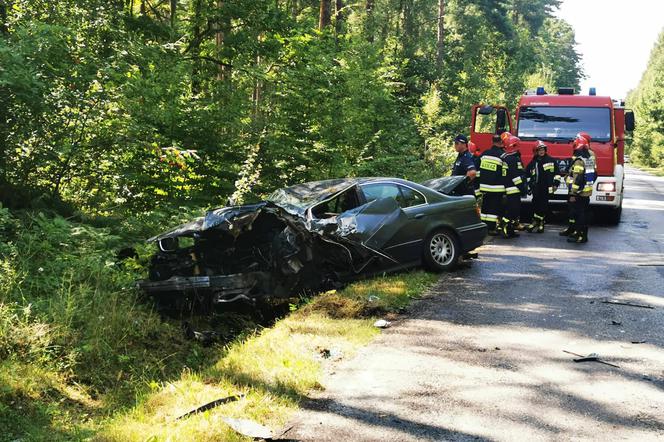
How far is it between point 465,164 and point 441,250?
10.4ft

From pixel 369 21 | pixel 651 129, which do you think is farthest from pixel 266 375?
pixel 651 129

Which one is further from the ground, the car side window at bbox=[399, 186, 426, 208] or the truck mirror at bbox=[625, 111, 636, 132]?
the truck mirror at bbox=[625, 111, 636, 132]

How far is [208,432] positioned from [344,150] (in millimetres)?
12164

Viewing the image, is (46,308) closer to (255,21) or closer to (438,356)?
(438,356)

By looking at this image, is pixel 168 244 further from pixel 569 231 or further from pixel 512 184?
pixel 569 231

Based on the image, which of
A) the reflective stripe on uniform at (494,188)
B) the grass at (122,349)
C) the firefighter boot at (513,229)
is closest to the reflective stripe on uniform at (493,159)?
the reflective stripe on uniform at (494,188)

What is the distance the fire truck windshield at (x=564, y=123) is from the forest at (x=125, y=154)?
3609 millimetres

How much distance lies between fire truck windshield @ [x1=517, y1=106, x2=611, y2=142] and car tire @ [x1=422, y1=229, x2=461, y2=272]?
5.92m

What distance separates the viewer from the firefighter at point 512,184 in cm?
1176

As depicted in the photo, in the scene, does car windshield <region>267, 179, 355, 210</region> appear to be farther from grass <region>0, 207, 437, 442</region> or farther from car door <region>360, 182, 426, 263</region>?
grass <region>0, 207, 437, 442</region>

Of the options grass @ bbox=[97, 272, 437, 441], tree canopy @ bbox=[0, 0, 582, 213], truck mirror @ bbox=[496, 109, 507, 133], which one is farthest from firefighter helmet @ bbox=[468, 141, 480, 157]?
grass @ bbox=[97, 272, 437, 441]

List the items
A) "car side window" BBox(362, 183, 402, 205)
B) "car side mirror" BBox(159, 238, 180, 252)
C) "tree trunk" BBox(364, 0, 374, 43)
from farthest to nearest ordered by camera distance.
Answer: "tree trunk" BBox(364, 0, 374, 43) < "car side window" BBox(362, 183, 402, 205) < "car side mirror" BBox(159, 238, 180, 252)

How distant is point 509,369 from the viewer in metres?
5.09

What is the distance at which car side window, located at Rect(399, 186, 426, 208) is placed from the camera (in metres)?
8.73
